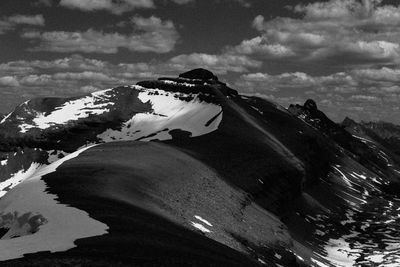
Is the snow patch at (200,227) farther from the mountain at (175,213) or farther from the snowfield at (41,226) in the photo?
the snowfield at (41,226)

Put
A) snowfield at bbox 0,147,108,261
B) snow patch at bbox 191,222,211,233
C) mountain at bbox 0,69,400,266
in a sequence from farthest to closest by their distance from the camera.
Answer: snow patch at bbox 191,222,211,233
mountain at bbox 0,69,400,266
snowfield at bbox 0,147,108,261

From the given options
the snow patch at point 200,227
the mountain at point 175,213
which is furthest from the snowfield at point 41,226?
the snow patch at point 200,227

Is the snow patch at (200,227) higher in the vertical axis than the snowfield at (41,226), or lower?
lower

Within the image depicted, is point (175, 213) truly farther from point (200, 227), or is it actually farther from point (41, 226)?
point (41, 226)

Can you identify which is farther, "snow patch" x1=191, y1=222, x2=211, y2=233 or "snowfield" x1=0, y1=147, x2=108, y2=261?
"snow patch" x1=191, y1=222, x2=211, y2=233

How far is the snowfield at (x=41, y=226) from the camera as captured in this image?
39.1 meters

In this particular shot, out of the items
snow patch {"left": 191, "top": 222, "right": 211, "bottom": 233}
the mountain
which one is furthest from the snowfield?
snow patch {"left": 191, "top": 222, "right": 211, "bottom": 233}

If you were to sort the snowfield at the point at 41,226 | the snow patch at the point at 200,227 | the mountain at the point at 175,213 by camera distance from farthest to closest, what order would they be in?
the snow patch at the point at 200,227
the mountain at the point at 175,213
the snowfield at the point at 41,226

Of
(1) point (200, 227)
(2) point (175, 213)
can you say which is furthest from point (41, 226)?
(1) point (200, 227)

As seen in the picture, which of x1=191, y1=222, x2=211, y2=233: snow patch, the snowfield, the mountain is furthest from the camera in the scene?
x1=191, y1=222, x2=211, y2=233: snow patch

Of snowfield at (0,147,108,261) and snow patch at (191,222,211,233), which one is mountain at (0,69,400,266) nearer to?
snowfield at (0,147,108,261)

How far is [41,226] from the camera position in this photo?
152 feet

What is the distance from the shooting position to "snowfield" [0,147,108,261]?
39.1 m

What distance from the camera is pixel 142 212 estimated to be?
6300cm
